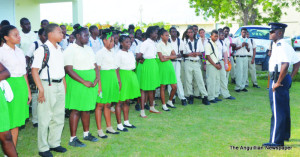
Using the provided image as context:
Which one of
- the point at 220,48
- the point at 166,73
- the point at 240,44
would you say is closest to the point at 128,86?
the point at 166,73

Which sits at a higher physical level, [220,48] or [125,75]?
[220,48]

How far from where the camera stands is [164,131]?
550 centimetres

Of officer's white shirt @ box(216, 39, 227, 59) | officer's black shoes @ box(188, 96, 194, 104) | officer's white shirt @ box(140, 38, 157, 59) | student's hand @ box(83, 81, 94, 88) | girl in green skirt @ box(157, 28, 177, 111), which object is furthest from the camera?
officer's white shirt @ box(216, 39, 227, 59)

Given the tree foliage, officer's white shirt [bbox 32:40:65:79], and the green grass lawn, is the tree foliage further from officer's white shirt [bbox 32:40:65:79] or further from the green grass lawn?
officer's white shirt [bbox 32:40:65:79]

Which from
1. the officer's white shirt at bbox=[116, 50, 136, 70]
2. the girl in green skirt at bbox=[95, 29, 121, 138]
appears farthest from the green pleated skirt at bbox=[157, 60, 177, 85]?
the girl in green skirt at bbox=[95, 29, 121, 138]

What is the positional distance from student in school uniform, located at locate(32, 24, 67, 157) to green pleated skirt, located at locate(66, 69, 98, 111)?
19 cm

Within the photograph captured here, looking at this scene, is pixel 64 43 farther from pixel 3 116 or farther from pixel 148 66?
pixel 3 116

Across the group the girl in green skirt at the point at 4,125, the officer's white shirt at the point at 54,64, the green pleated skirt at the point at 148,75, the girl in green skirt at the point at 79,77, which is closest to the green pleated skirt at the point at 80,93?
the girl in green skirt at the point at 79,77

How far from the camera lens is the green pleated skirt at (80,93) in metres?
4.51

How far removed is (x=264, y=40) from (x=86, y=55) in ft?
34.6

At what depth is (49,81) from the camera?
13.5 feet

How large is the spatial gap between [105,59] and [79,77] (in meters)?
0.76

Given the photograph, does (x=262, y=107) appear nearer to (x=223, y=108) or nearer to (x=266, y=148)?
(x=223, y=108)

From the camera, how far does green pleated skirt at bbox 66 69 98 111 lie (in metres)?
4.51
